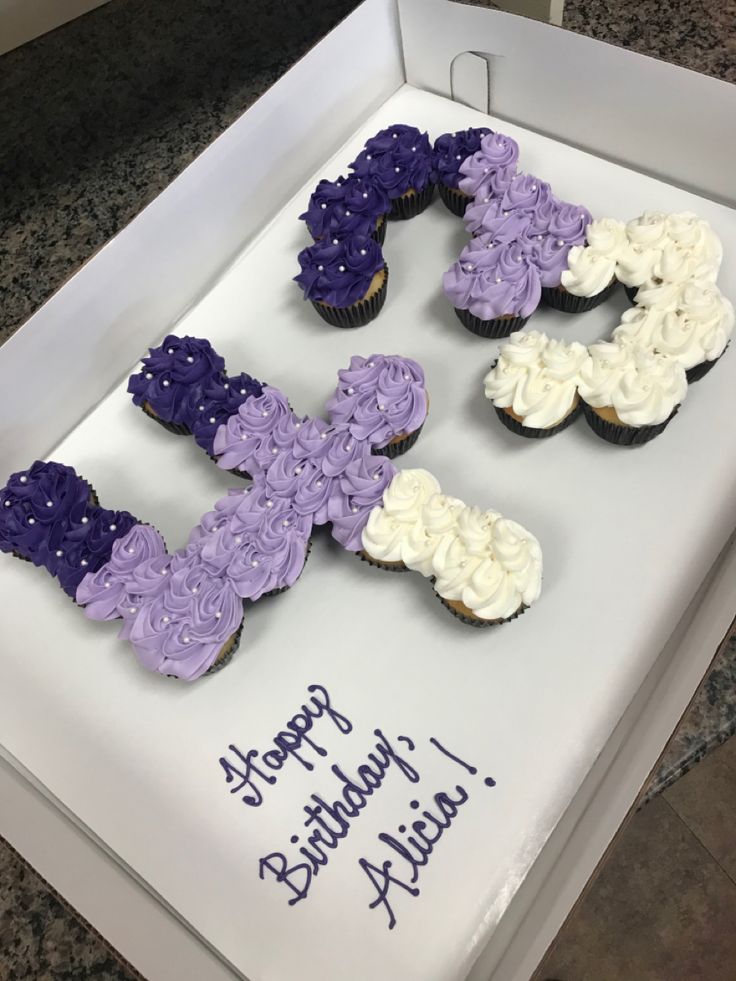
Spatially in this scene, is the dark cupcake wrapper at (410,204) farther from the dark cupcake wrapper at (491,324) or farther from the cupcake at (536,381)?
the cupcake at (536,381)

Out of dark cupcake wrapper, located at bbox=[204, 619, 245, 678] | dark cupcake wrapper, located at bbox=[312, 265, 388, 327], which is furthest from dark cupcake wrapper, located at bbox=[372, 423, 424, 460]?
dark cupcake wrapper, located at bbox=[204, 619, 245, 678]

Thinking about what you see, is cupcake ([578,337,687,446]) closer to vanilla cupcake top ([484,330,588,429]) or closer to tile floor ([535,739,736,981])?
vanilla cupcake top ([484,330,588,429])

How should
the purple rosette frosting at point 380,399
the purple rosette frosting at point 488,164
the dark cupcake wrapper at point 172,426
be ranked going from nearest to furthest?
1. the purple rosette frosting at point 380,399
2. the dark cupcake wrapper at point 172,426
3. the purple rosette frosting at point 488,164

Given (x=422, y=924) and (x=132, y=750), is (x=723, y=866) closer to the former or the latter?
(x=422, y=924)

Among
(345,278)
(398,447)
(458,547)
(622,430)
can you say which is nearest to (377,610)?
(458,547)

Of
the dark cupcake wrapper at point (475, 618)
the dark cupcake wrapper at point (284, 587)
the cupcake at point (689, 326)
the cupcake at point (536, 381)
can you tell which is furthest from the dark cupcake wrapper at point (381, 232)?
the dark cupcake wrapper at point (475, 618)

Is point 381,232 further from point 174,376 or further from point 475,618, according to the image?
point 475,618
